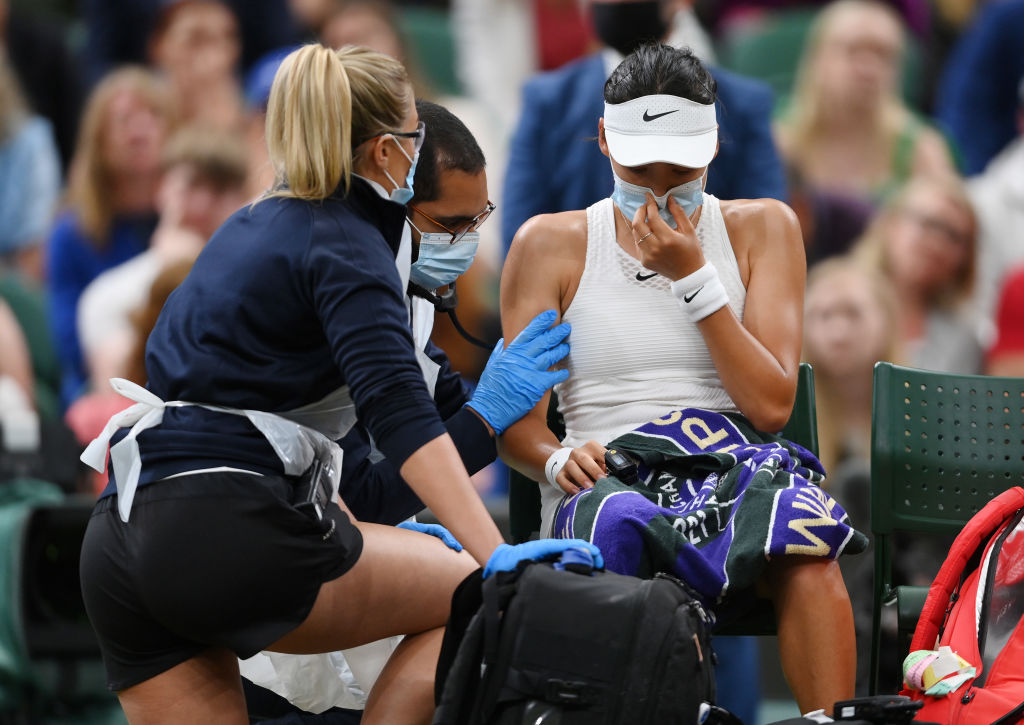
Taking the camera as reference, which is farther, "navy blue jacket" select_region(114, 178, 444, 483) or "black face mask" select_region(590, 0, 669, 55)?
"black face mask" select_region(590, 0, 669, 55)

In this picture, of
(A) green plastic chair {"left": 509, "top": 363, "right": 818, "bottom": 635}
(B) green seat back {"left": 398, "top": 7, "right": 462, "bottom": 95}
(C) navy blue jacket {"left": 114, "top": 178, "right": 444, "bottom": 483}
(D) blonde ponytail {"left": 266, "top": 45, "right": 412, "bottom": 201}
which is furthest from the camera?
(B) green seat back {"left": 398, "top": 7, "right": 462, "bottom": 95}

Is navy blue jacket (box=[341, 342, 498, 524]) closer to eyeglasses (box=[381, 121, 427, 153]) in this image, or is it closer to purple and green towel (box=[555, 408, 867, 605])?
purple and green towel (box=[555, 408, 867, 605])

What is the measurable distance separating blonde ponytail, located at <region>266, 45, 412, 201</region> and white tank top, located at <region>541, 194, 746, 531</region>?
68 centimetres

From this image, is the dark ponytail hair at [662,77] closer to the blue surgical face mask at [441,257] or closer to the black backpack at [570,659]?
the blue surgical face mask at [441,257]

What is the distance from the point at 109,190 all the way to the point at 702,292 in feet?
11.2

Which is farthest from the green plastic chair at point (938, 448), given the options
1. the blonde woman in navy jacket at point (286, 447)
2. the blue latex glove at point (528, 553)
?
the blonde woman in navy jacket at point (286, 447)

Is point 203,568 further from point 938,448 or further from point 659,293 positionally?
point 938,448

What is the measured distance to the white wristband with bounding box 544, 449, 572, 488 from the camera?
2.55 metres

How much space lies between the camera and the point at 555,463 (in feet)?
8.39

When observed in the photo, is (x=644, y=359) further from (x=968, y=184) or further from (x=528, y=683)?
(x=968, y=184)

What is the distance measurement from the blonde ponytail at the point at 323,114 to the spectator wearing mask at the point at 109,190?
3292 mm

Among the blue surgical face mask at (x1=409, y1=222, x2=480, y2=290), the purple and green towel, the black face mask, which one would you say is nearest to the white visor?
the blue surgical face mask at (x1=409, y1=222, x2=480, y2=290)

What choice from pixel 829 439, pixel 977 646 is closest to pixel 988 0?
pixel 829 439

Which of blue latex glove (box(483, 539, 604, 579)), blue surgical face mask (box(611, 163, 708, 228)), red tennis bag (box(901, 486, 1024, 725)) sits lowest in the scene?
red tennis bag (box(901, 486, 1024, 725))
